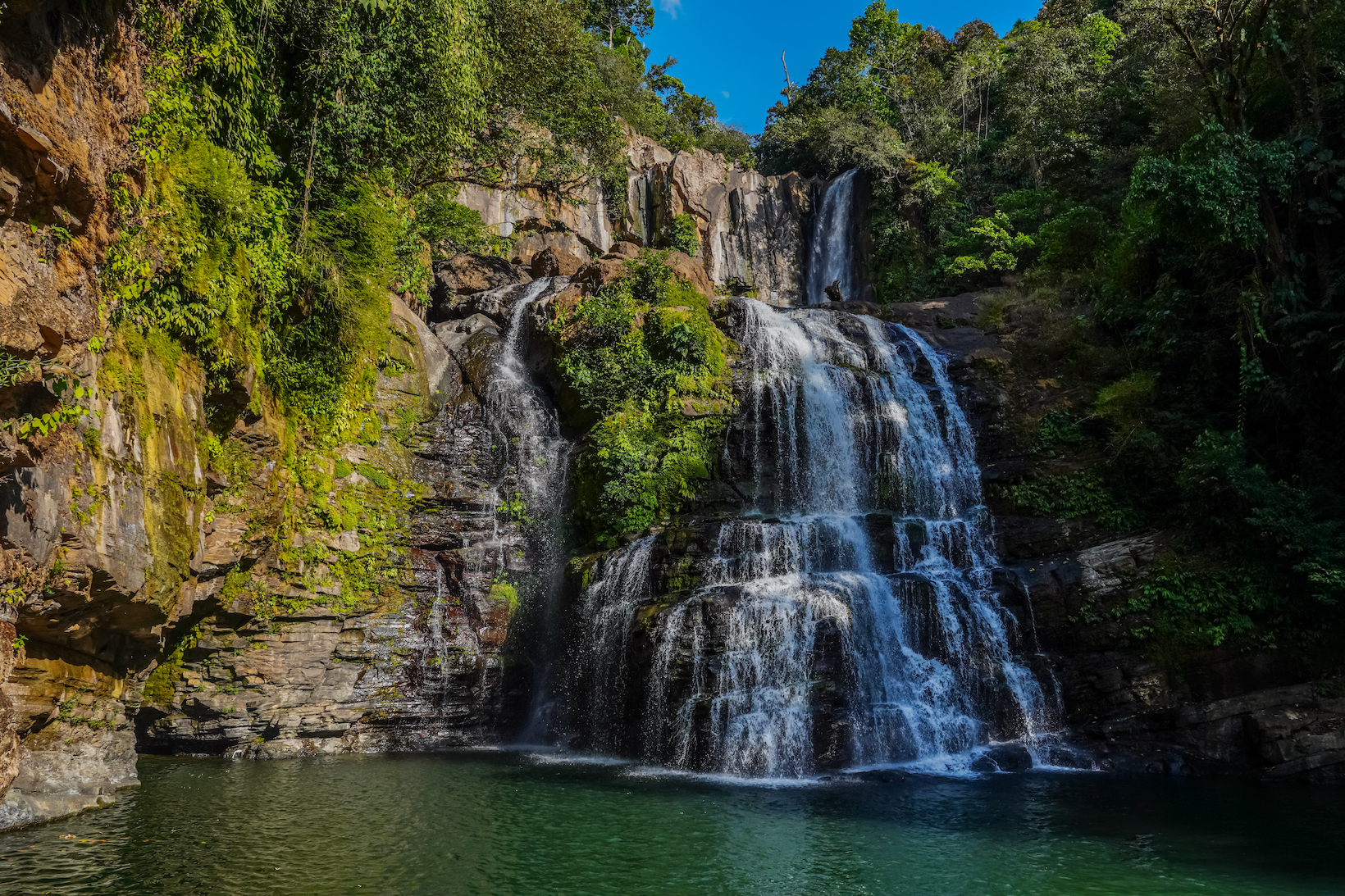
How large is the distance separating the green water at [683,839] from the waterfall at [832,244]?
2246 centimetres

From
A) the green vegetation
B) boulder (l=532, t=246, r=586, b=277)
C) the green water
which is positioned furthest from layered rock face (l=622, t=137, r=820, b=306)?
the green water

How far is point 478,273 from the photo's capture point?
79.8ft

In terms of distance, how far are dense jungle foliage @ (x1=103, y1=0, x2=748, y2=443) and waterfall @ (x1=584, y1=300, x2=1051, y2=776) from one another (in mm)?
7013

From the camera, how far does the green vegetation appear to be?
15930 mm

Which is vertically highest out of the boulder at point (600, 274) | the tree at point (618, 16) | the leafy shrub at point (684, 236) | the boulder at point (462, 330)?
the tree at point (618, 16)

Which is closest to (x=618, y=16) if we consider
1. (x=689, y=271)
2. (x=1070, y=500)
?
(x=689, y=271)

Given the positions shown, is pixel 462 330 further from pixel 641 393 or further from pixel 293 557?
pixel 293 557

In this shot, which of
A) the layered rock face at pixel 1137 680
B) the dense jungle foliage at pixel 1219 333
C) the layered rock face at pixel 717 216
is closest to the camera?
the layered rock face at pixel 1137 680

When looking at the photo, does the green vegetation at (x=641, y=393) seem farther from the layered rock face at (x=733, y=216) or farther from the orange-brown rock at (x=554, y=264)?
the layered rock face at (x=733, y=216)

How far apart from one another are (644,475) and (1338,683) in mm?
11353

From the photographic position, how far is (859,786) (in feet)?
33.9

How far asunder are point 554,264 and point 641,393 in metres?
8.52

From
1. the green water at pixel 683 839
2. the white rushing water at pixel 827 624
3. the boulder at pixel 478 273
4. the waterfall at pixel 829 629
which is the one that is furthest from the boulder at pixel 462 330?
the green water at pixel 683 839

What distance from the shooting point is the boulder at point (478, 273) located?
78.5ft
